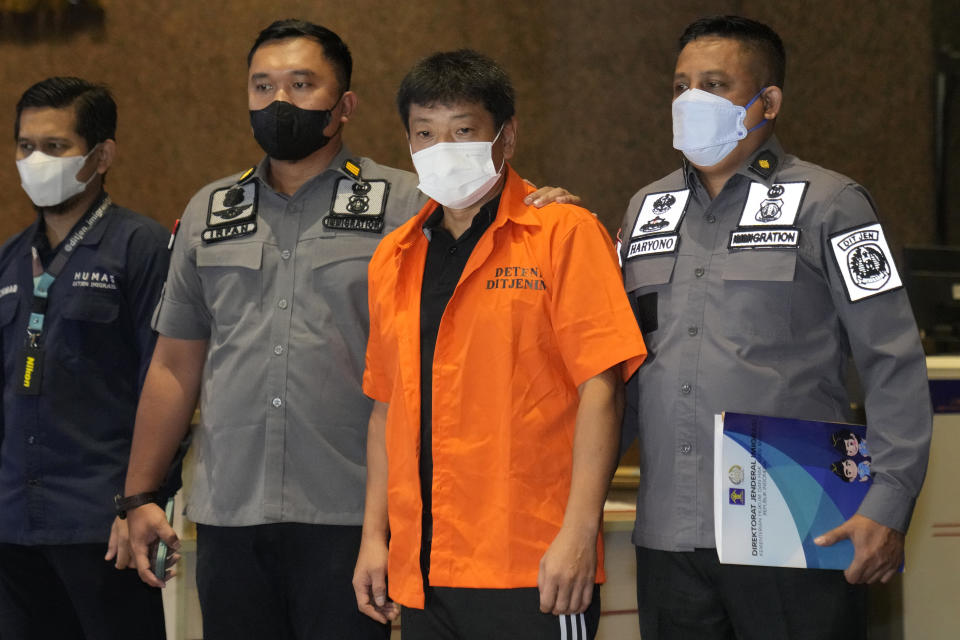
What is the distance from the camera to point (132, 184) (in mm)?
4211

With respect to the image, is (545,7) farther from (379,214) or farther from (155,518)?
(155,518)

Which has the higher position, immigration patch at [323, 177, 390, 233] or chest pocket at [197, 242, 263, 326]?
immigration patch at [323, 177, 390, 233]

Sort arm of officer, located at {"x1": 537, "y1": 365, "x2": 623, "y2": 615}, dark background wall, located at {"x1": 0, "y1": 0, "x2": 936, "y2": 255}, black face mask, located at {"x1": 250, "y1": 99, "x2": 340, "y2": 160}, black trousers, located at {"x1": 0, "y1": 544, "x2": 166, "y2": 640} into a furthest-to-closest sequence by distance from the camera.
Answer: dark background wall, located at {"x1": 0, "y1": 0, "x2": 936, "y2": 255}
black trousers, located at {"x1": 0, "y1": 544, "x2": 166, "y2": 640}
black face mask, located at {"x1": 250, "y1": 99, "x2": 340, "y2": 160}
arm of officer, located at {"x1": 537, "y1": 365, "x2": 623, "y2": 615}

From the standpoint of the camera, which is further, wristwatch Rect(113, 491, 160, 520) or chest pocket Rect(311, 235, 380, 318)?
wristwatch Rect(113, 491, 160, 520)

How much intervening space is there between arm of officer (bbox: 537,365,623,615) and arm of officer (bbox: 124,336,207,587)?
98 cm

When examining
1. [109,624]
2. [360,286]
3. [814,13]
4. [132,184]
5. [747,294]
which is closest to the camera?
[747,294]

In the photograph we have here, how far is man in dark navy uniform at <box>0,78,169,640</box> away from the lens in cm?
230

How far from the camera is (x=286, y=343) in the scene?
6.81 feet

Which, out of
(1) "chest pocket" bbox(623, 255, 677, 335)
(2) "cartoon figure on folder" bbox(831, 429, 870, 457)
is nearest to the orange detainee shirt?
(1) "chest pocket" bbox(623, 255, 677, 335)

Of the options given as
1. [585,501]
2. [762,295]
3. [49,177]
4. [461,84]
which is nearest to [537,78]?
[49,177]

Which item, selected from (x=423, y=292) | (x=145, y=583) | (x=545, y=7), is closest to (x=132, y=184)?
(x=545, y=7)

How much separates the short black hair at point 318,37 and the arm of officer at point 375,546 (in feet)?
2.75

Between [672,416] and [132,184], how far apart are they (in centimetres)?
306

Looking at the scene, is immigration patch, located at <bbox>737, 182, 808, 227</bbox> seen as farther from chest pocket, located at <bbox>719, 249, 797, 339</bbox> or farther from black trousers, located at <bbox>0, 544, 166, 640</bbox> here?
black trousers, located at <bbox>0, 544, 166, 640</bbox>
